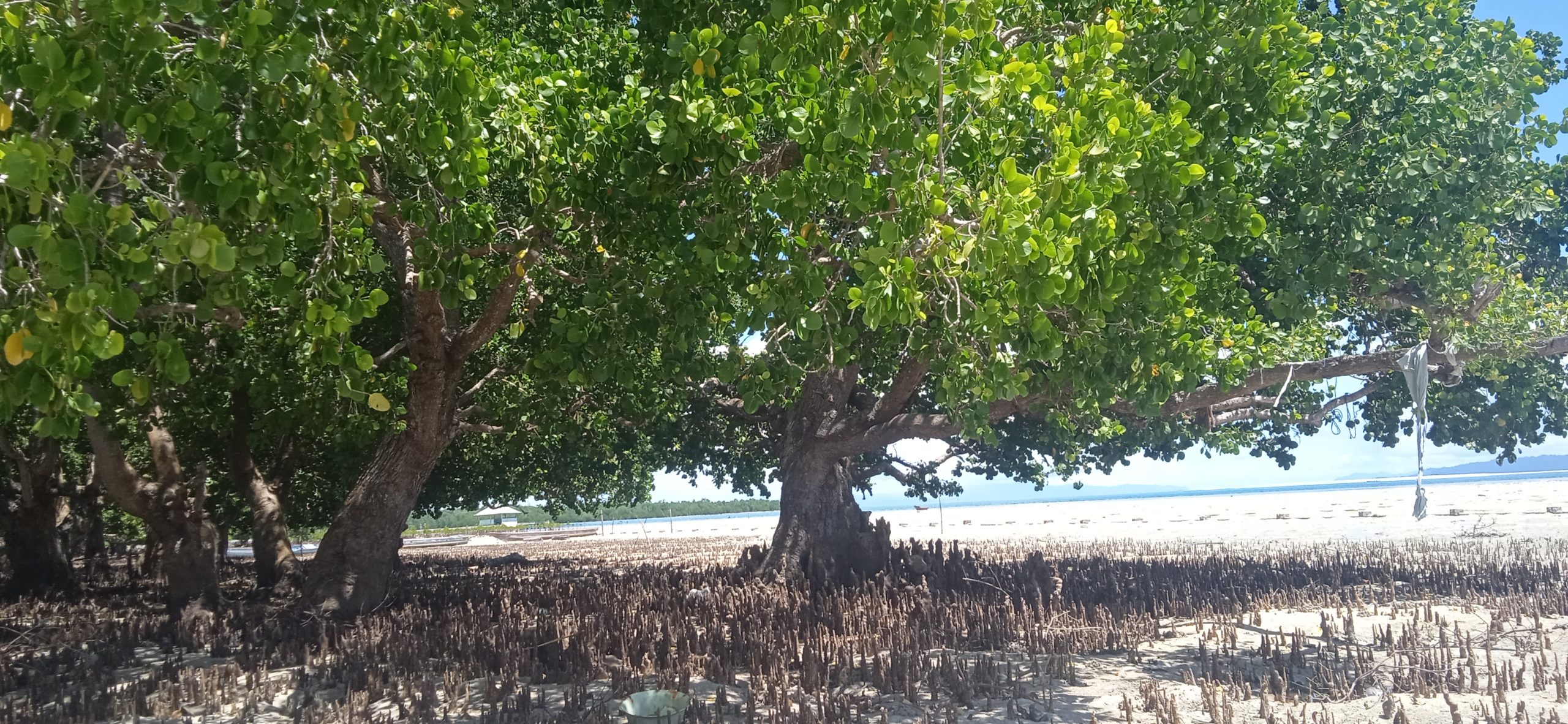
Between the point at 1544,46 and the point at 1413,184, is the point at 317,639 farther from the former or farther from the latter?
the point at 1544,46

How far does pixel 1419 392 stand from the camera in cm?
927

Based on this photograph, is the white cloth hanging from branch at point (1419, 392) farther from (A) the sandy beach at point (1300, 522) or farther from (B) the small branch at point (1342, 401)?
(A) the sandy beach at point (1300, 522)

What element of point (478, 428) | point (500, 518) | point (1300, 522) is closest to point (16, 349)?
point (478, 428)

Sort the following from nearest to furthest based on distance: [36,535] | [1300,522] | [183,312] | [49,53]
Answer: [49,53]
[183,312]
[36,535]
[1300,522]

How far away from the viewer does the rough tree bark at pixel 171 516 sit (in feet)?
38.2

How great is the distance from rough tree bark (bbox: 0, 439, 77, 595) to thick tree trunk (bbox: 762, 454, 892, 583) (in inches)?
475

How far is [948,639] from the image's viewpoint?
9227mm

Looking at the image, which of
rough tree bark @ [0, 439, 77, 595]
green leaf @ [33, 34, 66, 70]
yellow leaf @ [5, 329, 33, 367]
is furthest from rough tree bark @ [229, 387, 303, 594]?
green leaf @ [33, 34, 66, 70]

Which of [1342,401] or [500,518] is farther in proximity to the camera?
[500,518]

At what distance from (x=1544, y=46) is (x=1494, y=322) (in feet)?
19.0

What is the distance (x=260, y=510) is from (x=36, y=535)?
19.1 ft

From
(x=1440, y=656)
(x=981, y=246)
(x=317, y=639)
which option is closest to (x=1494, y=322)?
(x=1440, y=656)

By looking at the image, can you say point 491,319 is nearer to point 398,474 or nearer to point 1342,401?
point 398,474

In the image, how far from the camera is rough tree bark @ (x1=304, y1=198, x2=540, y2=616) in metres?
9.88
